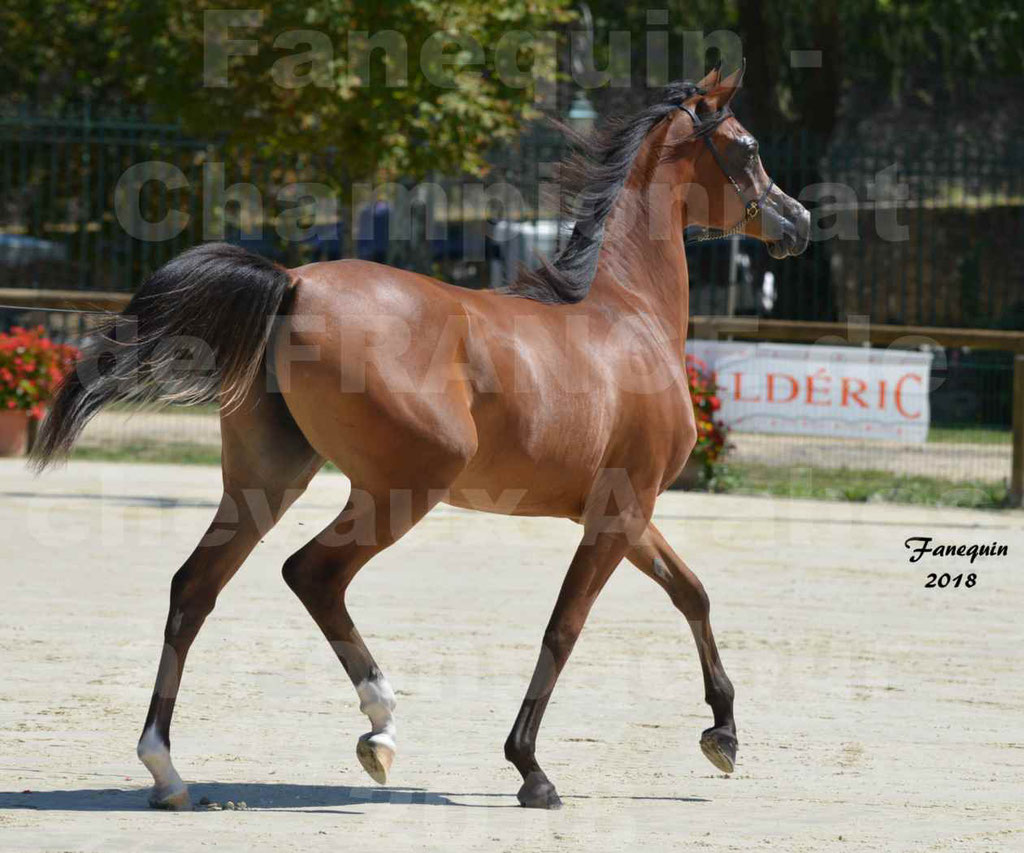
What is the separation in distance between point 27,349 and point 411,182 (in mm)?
6545

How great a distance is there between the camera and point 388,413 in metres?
4.28

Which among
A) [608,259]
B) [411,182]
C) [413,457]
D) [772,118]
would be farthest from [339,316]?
[772,118]

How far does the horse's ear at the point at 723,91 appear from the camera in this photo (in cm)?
542

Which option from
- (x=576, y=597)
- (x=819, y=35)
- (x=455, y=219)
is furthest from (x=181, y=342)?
(x=455, y=219)

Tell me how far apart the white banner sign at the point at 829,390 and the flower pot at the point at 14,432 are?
587cm

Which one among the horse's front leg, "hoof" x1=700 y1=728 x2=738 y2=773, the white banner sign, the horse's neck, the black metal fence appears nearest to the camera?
the horse's front leg

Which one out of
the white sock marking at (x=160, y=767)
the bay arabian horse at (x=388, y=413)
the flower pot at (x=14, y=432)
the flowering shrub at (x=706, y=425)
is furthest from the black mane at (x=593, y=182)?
the flower pot at (x=14, y=432)

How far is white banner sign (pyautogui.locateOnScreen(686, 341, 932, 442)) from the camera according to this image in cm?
1240

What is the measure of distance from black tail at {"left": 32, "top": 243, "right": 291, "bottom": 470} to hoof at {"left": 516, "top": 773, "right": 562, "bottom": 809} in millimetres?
1411

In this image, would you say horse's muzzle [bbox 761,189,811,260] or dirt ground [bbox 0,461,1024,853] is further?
horse's muzzle [bbox 761,189,811,260]

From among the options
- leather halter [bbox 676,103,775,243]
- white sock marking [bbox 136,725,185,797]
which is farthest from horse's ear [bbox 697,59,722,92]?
white sock marking [bbox 136,725,185,797]

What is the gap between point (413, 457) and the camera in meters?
4.32

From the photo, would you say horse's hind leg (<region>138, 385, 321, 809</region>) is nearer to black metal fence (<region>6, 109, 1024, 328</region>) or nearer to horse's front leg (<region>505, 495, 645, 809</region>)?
horse's front leg (<region>505, 495, 645, 809</region>)

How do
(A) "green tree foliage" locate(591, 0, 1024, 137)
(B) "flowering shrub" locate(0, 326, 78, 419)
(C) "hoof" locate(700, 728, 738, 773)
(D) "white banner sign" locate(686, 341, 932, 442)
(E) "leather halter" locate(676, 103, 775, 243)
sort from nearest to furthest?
(C) "hoof" locate(700, 728, 738, 773)
(E) "leather halter" locate(676, 103, 775, 243)
(D) "white banner sign" locate(686, 341, 932, 442)
(B) "flowering shrub" locate(0, 326, 78, 419)
(A) "green tree foliage" locate(591, 0, 1024, 137)
